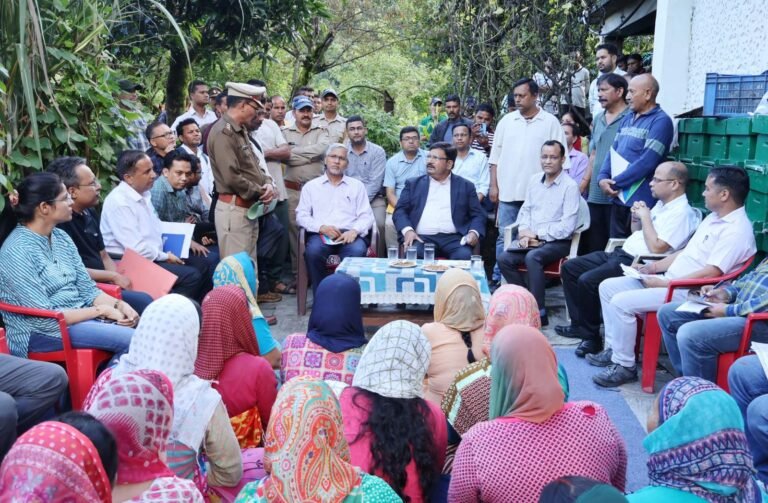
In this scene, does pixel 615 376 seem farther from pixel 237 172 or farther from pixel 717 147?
pixel 237 172

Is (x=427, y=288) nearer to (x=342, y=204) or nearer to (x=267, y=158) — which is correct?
(x=342, y=204)

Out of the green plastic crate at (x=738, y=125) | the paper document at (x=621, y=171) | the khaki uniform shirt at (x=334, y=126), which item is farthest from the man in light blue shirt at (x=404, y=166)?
the green plastic crate at (x=738, y=125)

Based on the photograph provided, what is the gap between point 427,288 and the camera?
5137 mm

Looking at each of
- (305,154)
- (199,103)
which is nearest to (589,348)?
(305,154)

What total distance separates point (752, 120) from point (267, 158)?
4.11 meters

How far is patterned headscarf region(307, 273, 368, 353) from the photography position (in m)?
3.26

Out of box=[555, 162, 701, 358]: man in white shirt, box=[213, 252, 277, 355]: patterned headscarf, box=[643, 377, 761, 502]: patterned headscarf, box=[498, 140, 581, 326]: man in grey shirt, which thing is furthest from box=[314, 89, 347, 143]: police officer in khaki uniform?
box=[643, 377, 761, 502]: patterned headscarf

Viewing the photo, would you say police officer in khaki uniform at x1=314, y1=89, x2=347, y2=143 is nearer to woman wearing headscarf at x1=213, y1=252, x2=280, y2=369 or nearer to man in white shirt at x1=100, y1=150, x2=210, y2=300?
man in white shirt at x1=100, y1=150, x2=210, y2=300

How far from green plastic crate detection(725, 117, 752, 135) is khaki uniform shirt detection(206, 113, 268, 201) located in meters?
3.45

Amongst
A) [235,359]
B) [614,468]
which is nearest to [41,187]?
[235,359]

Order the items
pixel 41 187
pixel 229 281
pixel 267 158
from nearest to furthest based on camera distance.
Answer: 1. pixel 41 187
2. pixel 229 281
3. pixel 267 158

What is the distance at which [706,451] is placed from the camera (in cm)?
192

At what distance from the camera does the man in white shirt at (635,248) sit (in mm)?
4699

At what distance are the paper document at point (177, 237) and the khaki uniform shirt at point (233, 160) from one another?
517 millimetres
